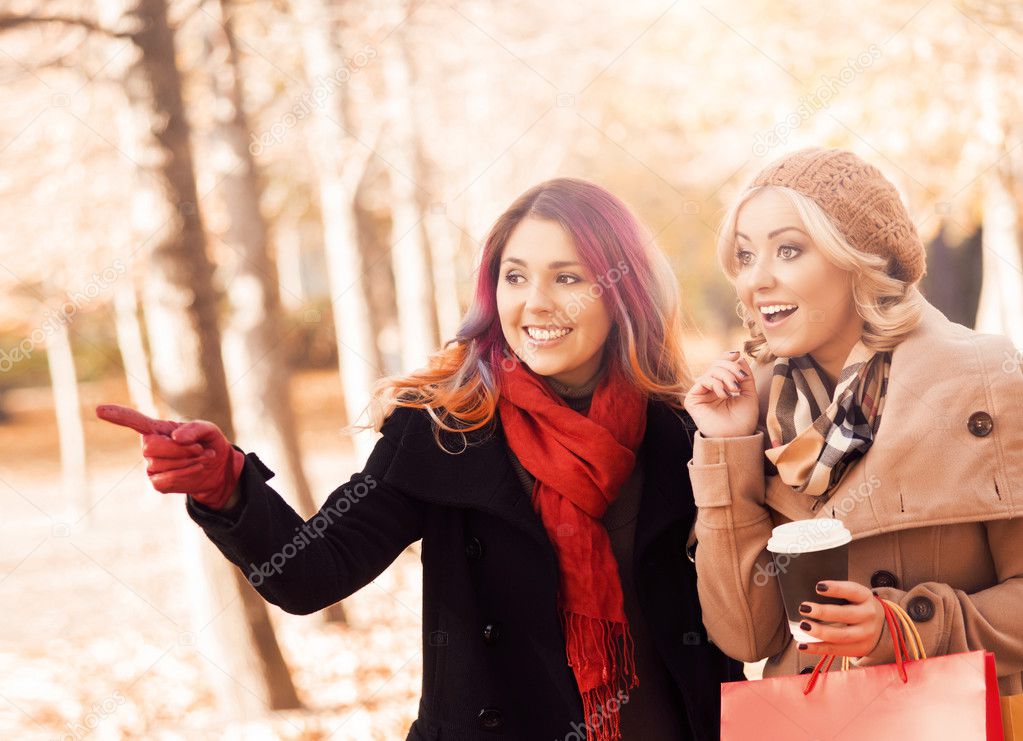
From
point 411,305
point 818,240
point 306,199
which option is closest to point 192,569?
point 818,240

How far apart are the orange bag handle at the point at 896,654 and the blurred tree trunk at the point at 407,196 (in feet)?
24.1

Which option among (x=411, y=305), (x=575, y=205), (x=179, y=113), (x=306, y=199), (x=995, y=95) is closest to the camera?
(x=575, y=205)

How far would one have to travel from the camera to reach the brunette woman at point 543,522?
2691mm

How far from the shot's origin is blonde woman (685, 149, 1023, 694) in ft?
7.63

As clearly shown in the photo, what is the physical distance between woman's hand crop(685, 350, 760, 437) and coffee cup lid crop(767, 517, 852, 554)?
450mm

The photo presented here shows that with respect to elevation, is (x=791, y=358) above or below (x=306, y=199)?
below

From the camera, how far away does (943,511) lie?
2336 mm

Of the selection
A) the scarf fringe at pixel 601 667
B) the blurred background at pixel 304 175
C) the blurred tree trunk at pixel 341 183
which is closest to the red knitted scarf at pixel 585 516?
the scarf fringe at pixel 601 667

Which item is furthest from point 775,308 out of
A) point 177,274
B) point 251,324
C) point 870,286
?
point 251,324

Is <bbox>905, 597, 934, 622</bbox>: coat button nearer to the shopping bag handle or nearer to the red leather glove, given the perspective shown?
the shopping bag handle

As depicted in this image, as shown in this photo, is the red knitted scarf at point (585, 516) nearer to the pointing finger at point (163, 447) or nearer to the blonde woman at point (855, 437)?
the blonde woman at point (855, 437)

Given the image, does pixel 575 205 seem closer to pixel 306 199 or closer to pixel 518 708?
pixel 518 708

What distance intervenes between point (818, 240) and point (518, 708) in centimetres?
130

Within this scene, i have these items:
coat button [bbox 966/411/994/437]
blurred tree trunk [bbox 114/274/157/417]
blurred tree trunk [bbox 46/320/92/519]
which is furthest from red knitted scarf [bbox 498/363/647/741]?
blurred tree trunk [bbox 46/320/92/519]
